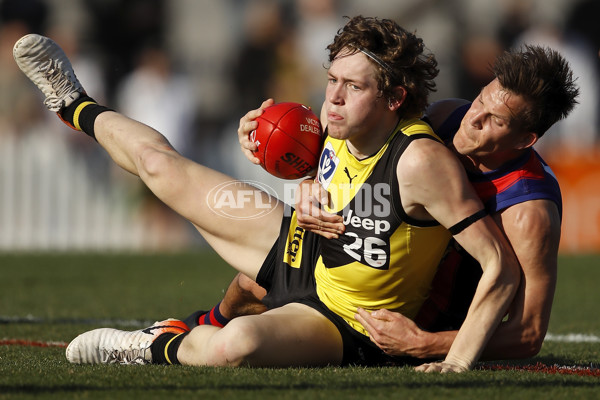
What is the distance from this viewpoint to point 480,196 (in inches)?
215

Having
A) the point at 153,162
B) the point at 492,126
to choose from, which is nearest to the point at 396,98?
the point at 492,126

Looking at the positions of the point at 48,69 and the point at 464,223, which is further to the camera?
the point at 48,69

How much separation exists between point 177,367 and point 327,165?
1421 millimetres

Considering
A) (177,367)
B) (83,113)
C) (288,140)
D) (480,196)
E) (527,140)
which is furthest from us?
(83,113)

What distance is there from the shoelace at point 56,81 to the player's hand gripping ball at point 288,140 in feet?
5.30

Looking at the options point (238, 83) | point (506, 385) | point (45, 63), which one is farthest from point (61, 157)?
point (506, 385)

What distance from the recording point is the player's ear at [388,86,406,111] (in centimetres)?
535

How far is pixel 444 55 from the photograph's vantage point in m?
16.2

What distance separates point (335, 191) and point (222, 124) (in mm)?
10171

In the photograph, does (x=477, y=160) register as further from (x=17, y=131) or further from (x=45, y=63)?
(x=17, y=131)

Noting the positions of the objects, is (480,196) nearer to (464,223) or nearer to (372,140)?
(464,223)

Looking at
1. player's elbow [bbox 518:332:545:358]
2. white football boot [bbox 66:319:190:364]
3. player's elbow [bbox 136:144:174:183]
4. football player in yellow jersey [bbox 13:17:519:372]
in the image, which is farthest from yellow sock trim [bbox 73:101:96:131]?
player's elbow [bbox 518:332:545:358]

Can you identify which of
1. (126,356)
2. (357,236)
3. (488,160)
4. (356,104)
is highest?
(356,104)

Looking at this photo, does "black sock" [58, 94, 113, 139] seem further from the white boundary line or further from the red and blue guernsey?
the red and blue guernsey
